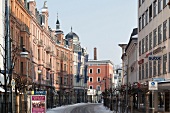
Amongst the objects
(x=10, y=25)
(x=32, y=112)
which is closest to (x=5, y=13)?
(x=10, y=25)

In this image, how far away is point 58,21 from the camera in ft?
375

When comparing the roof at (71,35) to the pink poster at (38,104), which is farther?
the roof at (71,35)

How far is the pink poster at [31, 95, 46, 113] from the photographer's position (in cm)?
2345

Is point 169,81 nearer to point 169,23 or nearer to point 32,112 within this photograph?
point 169,23

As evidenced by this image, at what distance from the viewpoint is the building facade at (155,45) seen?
129 feet

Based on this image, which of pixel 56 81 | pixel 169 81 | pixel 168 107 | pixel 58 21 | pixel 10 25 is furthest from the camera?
pixel 58 21

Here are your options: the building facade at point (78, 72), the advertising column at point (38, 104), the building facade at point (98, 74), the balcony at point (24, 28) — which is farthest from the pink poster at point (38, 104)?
the building facade at point (98, 74)

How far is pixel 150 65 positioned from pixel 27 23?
21.5m

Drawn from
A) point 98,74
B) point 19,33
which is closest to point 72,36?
point 98,74

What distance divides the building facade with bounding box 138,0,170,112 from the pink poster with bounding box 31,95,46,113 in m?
11.5

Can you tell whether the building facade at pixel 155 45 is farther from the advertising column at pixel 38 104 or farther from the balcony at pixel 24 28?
the balcony at pixel 24 28

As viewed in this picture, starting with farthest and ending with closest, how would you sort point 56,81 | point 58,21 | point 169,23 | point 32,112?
point 58,21 → point 56,81 → point 169,23 → point 32,112

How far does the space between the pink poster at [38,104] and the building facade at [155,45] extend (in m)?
11.5

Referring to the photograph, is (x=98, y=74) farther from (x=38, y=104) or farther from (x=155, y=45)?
(x=38, y=104)
